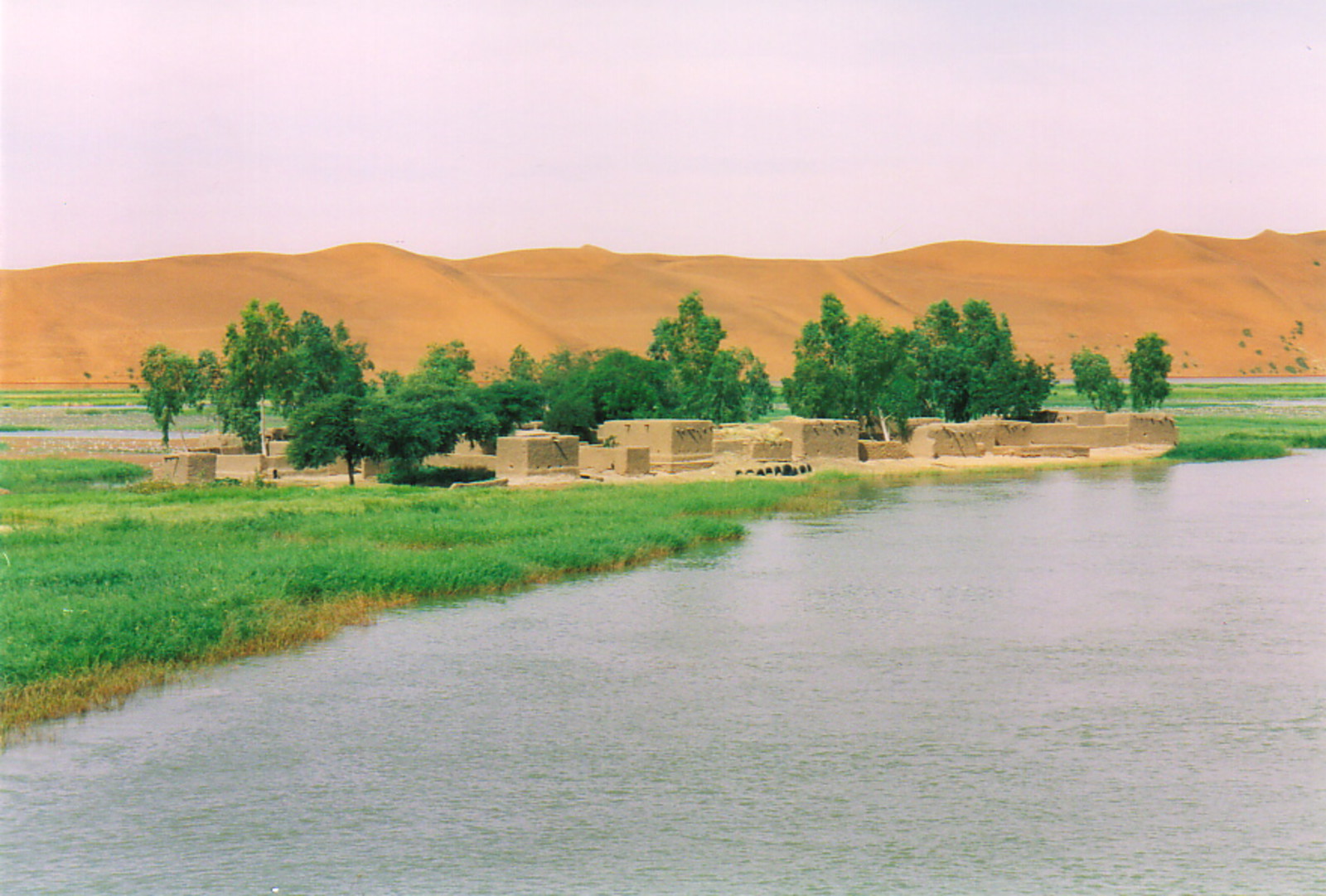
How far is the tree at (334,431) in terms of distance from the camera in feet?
106

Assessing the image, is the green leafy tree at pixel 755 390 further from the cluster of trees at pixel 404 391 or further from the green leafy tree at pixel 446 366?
the green leafy tree at pixel 446 366

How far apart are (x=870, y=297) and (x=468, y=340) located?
4904cm

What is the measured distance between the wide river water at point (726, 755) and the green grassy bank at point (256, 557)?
0.69 metres

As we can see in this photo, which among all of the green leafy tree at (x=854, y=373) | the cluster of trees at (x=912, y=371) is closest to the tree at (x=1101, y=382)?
the cluster of trees at (x=912, y=371)

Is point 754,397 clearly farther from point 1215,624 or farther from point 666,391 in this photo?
point 1215,624

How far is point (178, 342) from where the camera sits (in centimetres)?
10575

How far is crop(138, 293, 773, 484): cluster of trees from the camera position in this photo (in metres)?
32.9

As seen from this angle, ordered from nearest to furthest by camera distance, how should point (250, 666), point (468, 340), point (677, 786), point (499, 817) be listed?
point (499, 817), point (677, 786), point (250, 666), point (468, 340)

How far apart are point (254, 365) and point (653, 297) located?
331ft

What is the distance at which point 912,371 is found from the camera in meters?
52.8

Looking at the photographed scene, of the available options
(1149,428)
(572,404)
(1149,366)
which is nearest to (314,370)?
(572,404)

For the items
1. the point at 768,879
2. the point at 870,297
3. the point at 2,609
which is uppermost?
the point at 870,297

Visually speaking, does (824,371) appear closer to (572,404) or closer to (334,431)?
(572,404)

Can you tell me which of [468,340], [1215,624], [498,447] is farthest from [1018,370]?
[468,340]
